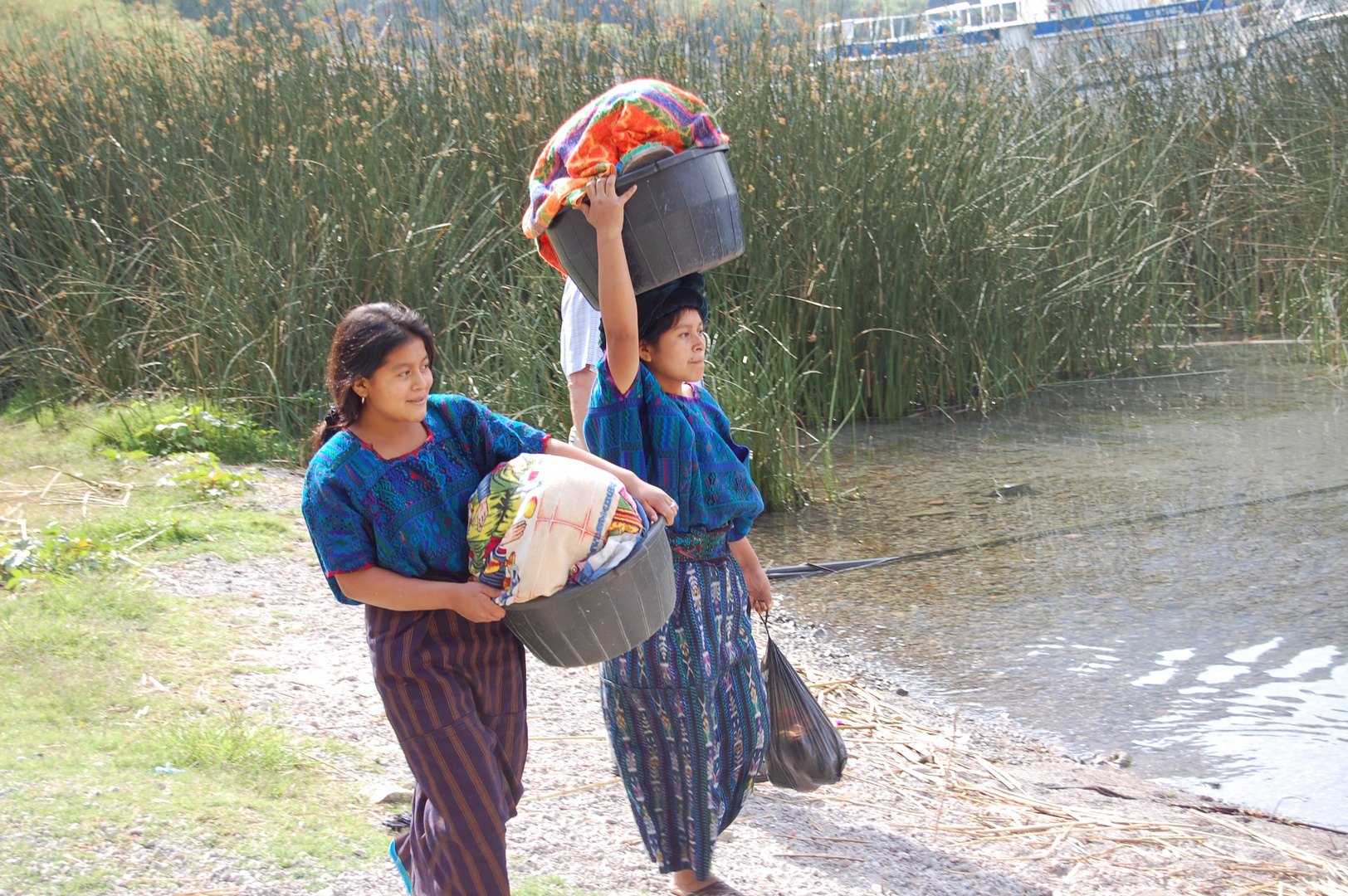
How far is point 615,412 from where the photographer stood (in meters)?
2.42

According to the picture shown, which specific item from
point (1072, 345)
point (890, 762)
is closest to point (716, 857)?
point (890, 762)

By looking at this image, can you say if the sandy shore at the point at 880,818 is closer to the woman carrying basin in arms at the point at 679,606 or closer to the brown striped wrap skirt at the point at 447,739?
the woman carrying basin in arms at the point at 679,606

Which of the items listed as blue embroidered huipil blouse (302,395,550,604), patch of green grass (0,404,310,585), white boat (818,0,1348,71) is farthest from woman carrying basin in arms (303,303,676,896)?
white boat (818,0,1348,71)

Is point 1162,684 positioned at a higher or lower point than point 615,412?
lower

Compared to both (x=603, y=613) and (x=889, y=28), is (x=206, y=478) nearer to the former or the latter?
(x=603, y=613)

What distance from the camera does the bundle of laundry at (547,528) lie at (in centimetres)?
200

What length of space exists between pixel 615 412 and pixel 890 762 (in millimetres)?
1397

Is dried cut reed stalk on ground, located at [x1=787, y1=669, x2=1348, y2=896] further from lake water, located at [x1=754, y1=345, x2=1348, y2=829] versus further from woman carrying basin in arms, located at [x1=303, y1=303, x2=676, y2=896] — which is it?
woman carrying basin in arms, located at [x1=303, y1=303, x2=676, y2=896]

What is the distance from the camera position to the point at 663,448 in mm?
2449

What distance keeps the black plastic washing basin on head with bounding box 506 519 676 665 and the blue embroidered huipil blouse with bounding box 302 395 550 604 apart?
185 millimetres

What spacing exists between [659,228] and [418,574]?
84 centimetres

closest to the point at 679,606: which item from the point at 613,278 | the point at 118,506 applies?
the point at 613,278

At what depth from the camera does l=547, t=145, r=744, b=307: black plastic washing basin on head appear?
2.46m

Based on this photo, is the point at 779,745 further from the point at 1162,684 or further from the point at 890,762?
the point at 1162,684
